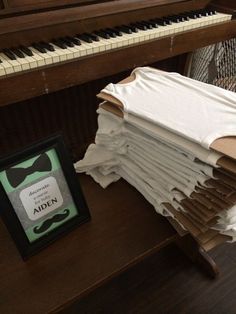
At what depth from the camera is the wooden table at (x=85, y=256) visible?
0.64m

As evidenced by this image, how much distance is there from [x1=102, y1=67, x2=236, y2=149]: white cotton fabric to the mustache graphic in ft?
0.94

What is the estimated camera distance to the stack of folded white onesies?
0.61 meters

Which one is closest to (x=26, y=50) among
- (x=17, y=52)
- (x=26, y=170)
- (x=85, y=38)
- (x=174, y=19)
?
(x=17, y=52)

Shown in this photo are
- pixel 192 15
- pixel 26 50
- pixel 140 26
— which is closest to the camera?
pixel 26 50

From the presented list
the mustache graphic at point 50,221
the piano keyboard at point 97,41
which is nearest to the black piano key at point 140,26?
the piano keyboard at point 97,41

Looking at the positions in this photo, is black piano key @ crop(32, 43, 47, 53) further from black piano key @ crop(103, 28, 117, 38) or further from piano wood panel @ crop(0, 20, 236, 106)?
black piano key @ crop(103, 28, 117, 38)

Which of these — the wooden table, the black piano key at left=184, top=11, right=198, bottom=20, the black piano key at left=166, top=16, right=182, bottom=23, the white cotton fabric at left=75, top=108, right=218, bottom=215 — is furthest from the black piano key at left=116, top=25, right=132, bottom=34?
the wooden table

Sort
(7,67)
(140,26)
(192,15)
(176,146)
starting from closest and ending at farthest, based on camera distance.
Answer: (176,146) < (7,67) < (140,26) < (192,15)

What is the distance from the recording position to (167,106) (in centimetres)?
71

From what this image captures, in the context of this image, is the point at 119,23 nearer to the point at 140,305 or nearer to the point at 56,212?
the point at 56,212

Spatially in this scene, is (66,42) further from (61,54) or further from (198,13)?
(198,13)

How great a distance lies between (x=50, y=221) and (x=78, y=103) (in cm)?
87

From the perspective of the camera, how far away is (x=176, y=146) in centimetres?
64

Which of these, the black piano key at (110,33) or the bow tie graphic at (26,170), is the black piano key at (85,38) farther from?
the bow tie graphic at (26,170)
